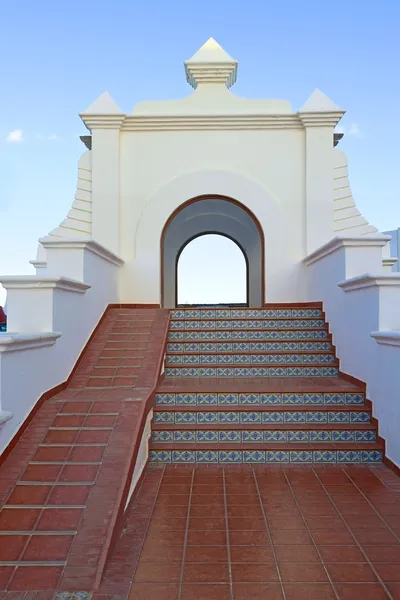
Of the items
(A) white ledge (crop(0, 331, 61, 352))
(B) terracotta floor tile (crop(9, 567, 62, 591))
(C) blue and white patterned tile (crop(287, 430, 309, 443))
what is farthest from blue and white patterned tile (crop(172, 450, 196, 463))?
(B) terracotta floor tile (crop(9, 567, 62, 591))

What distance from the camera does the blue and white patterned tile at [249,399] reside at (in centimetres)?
519

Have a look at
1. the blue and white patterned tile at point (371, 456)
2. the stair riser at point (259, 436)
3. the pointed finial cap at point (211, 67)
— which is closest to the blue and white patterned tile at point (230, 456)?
the stair riser at point (259, 436)

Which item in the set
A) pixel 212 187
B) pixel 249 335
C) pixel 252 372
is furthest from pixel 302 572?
pixel 212 187

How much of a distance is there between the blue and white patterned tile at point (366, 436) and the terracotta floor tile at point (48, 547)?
294 cm

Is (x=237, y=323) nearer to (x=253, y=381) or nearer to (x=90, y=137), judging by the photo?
(x=253, y=381)

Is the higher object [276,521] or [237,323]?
[237,323]

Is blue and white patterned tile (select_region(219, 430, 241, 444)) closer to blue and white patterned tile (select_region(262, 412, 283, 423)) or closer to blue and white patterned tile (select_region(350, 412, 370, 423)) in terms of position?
blue and white patterned tile (select_region(262, 412, 283, 423))

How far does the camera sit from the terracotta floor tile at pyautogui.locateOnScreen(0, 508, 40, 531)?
3150 millimetres

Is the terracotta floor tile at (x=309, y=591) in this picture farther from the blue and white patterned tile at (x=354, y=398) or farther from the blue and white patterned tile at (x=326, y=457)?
the blue and white patterned tile at (x=354, y=398)

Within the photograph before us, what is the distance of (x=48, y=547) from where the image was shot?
2986mm

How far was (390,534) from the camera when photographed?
3316 mm

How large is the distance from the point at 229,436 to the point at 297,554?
1829mm

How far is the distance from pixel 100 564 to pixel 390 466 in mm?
2825

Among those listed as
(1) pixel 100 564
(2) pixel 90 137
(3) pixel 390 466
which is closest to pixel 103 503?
(1) pixel 100 564
